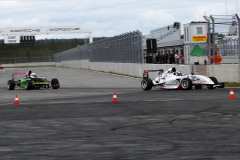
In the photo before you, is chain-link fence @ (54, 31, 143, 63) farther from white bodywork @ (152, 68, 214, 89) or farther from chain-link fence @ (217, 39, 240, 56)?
white bodywork @ (152, 68, 214, 89)

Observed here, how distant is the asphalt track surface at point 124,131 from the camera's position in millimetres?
6402

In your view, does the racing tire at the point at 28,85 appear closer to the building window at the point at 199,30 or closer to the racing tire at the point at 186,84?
the racing tire at the point at 186,84

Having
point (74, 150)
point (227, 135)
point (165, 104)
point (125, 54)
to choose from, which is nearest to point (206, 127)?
point (227, 135)

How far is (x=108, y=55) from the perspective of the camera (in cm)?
4225

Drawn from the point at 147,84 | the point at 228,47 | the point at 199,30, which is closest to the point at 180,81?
the point at 147,84

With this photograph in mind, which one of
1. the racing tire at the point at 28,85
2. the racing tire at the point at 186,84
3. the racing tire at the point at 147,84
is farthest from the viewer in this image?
the racing tire at the point at 28,85

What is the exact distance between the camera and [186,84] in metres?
17.8

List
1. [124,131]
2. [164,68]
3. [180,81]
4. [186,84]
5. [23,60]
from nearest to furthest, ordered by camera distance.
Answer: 1. [124,131]
2. [186,84]
3. [180,81]
4. [164,68]
5. [23,60]

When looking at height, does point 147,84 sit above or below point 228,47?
below

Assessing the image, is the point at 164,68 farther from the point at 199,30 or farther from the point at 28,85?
the point at 199,30

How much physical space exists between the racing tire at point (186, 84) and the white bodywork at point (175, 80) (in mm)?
212

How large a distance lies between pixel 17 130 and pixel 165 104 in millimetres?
5409

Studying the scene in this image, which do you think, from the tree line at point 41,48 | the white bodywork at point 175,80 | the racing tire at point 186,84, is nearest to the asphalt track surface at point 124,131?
the white bodywork at point 175,80

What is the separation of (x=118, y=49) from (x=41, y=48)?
272 ft
